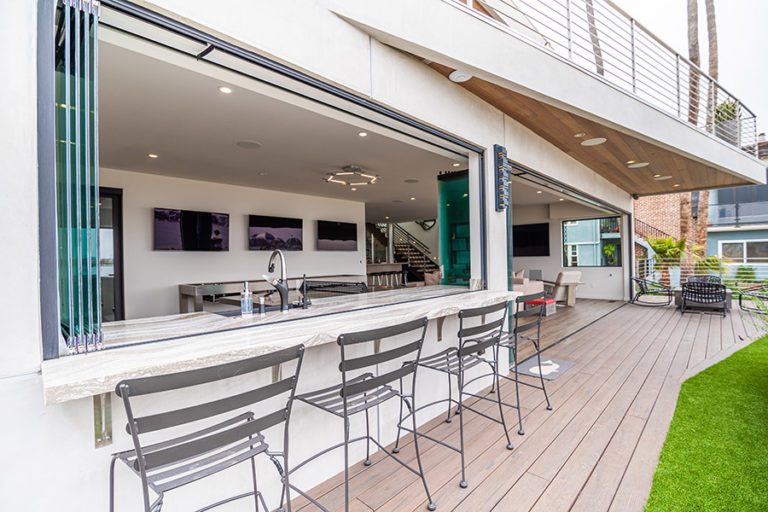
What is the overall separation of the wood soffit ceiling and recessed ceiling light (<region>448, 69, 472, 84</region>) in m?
0.06

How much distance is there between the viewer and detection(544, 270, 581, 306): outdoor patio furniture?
8.90 metres

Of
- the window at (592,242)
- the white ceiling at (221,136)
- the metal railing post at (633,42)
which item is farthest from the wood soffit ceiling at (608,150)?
the window at (592,242)

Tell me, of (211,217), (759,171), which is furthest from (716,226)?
(211,217)

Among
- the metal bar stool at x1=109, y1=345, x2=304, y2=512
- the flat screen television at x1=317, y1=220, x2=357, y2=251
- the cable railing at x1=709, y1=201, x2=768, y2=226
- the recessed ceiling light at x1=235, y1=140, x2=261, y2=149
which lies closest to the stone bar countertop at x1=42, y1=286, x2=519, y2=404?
the metal bar stool at x1=109, y1=345, x2=304, y2=512

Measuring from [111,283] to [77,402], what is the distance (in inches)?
199

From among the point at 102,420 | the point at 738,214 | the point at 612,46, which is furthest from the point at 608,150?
the point at 738,214

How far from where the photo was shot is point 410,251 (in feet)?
50.7

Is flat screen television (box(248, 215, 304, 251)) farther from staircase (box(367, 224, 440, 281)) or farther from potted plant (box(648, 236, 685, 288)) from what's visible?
potted plant (box(648, 236, 685, 288))

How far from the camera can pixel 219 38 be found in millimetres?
1755

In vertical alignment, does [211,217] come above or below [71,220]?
above

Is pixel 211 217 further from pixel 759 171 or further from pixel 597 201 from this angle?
pixel 759 171

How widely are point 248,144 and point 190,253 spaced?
9.61 feet

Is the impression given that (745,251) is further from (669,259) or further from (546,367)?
(546,367)

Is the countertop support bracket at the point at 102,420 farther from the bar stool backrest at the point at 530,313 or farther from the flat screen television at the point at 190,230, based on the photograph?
the flat screen television at the point at 190,230
